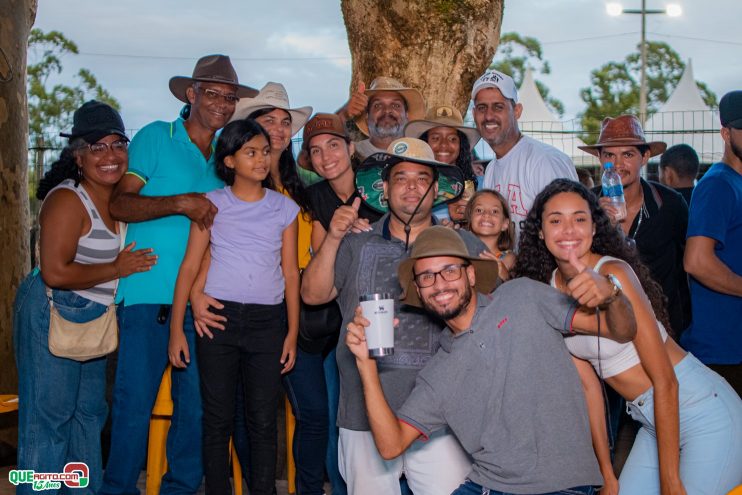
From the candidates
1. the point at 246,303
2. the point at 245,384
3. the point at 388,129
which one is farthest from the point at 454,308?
the point at 388,129

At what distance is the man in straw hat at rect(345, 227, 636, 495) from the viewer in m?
3.25

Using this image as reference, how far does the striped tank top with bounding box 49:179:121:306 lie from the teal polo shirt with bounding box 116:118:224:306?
7cm

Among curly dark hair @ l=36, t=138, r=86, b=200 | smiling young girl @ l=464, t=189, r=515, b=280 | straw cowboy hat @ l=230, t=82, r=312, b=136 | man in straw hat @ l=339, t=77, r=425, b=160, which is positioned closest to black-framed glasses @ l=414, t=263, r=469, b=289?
smiling young girl @ l=464, t=189, r=515, b=280

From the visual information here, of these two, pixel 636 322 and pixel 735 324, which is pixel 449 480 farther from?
pixel 735 324

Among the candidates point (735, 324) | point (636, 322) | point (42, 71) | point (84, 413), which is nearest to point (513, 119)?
point (735, 324)

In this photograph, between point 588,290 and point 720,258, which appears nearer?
point 588,290

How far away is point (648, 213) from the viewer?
497 centimetres

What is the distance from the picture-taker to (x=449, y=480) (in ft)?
12.8

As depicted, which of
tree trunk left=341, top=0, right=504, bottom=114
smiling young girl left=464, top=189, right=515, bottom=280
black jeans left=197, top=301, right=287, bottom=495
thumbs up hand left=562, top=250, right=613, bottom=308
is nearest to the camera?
thumbs up hand left=562, top=250, right=613, bottom=308

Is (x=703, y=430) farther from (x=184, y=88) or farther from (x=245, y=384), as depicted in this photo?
(x=184, y=88)

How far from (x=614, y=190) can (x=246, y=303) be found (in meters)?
2.16

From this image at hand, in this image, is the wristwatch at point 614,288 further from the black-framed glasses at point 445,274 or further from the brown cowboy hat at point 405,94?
the brown cowboy hat at point 405,94

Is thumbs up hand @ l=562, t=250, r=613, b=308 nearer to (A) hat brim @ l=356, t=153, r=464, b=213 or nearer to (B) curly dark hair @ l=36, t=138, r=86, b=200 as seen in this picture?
(A) hat brim @ l=356, t=153, r=464, b=213

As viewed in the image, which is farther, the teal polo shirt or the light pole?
the light pole
